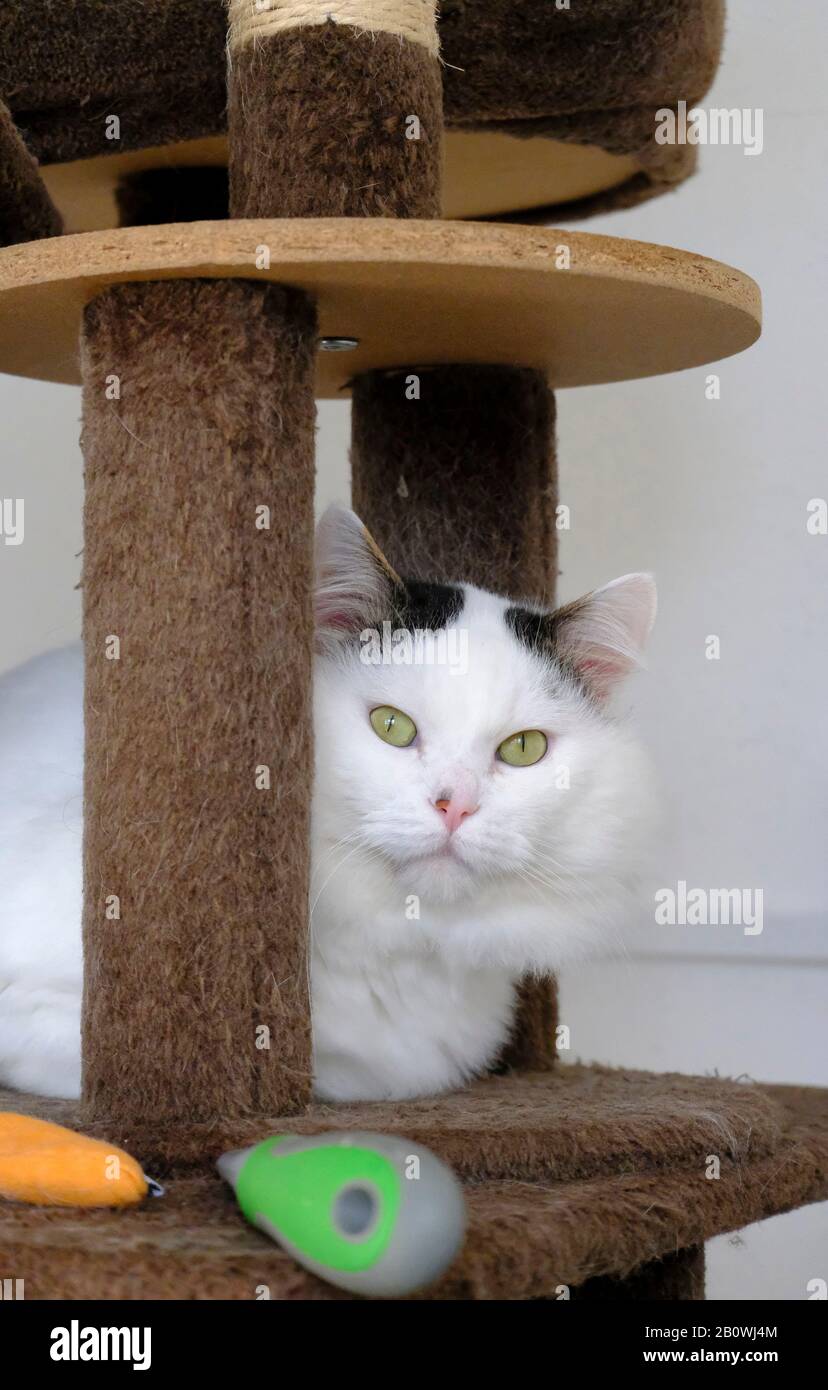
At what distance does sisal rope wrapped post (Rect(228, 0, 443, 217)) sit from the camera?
1344 millimetres

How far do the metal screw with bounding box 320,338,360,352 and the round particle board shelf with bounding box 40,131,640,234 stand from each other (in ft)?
1.11

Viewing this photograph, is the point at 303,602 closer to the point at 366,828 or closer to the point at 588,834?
the point at 366,828

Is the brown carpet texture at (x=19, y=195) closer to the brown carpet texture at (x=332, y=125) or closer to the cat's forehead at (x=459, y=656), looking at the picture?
the brown carpet texture at (x=332, y=125)

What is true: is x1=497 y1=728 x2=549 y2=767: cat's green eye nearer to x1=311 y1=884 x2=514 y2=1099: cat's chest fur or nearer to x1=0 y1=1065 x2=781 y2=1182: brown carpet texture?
x1=311 y1=884 x2=514 y2=1099: cat's chest fur

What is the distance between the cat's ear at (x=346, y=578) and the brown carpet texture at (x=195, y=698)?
0.46 feet

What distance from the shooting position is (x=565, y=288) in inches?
50.7

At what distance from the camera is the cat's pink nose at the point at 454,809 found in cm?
132

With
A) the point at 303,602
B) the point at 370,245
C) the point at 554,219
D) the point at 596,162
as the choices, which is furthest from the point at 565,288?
the point at 554,219

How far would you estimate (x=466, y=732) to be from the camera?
54.1 inches

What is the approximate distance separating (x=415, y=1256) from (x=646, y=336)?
0.92 metres

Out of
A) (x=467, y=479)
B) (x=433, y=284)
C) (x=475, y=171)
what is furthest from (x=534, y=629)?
(x=475, y=171)

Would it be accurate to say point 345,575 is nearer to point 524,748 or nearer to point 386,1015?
point 524,748

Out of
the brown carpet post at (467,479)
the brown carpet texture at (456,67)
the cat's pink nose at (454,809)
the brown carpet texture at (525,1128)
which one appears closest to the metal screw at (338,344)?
the brown carpet post at (467,479)

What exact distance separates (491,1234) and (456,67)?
1.25m
